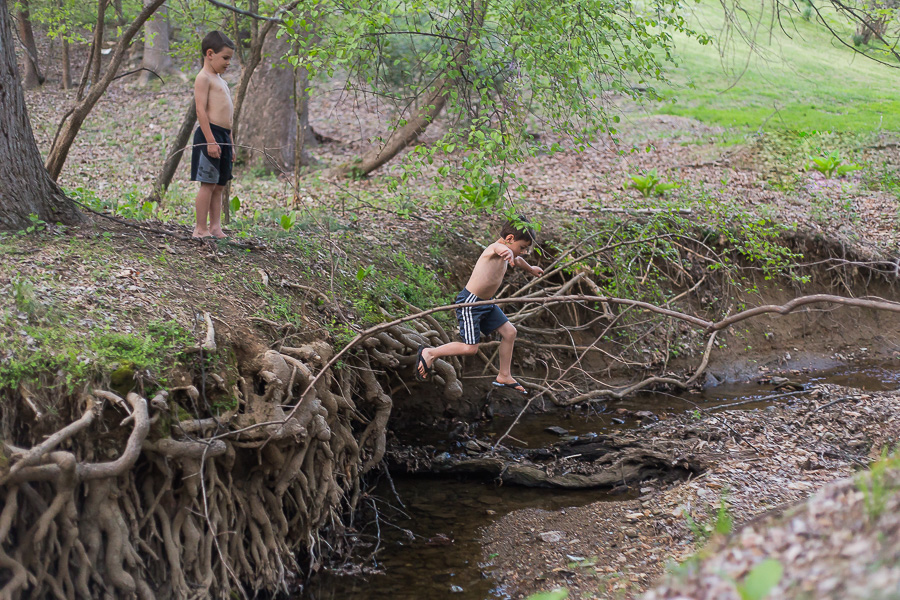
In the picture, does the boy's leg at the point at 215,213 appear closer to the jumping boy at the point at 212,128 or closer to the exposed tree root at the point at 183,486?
the jumping boy at the point at 212,128

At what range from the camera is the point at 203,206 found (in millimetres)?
5879

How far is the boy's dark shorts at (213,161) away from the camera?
5781 mm

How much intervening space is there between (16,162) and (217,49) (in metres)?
1.75

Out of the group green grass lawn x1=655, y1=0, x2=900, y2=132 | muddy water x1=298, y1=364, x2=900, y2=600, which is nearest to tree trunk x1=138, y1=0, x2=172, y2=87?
green grass lawn x1=655, y1=0, x2=900, y2=132

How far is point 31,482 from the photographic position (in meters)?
3.50

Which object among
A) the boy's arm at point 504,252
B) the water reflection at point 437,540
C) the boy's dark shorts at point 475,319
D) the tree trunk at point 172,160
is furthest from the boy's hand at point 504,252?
the tree trunk at point 172,160

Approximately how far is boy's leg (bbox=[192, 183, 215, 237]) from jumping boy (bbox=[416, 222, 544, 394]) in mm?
2181

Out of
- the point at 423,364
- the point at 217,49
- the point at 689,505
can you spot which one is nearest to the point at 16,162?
the point at 217,49

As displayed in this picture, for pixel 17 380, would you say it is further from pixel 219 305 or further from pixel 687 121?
pixel 687 121

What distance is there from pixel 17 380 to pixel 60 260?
144cm

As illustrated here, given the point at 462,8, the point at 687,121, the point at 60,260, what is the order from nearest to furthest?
the point at 60,260 < the point at 462,8 < the point at 687,121

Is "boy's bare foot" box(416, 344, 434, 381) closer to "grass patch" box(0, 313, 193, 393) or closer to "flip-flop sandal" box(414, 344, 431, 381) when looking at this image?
"flip-flop sandal" box(414, 344, 431, 381)

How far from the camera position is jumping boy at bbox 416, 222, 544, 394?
5.83 meters

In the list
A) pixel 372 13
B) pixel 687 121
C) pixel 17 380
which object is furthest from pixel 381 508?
pixel 687 121
